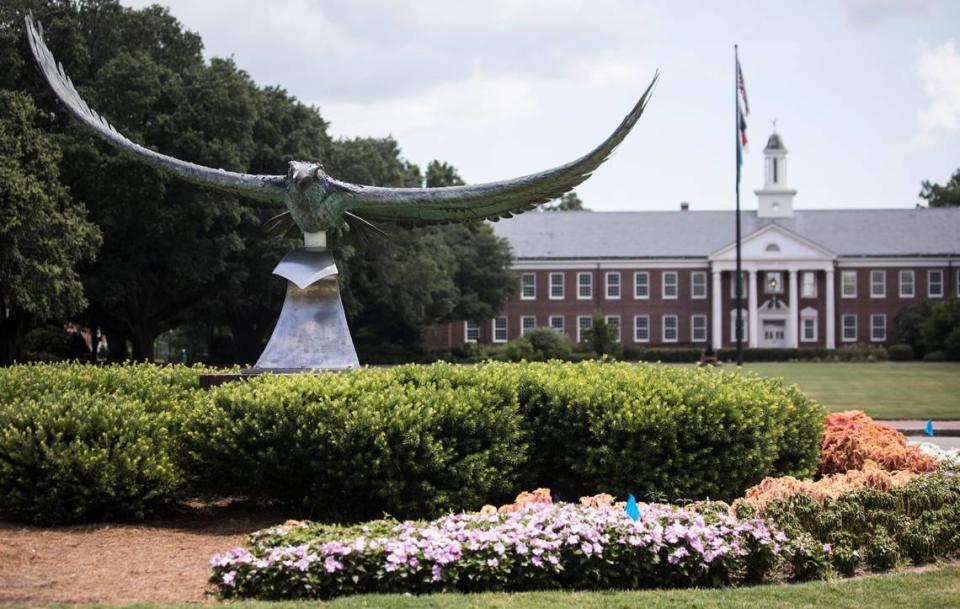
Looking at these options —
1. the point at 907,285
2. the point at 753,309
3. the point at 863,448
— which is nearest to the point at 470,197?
the point at 863,448

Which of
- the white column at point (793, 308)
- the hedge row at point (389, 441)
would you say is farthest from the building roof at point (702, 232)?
the hedge row at point (389, 441)

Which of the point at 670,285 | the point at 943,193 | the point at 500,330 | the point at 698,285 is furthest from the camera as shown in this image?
the point at 943,193

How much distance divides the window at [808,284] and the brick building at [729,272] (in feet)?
0.23

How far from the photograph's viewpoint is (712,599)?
7.20 metres

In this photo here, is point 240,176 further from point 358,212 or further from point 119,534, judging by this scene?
point 119,534

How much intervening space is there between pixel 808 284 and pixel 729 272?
5.68m

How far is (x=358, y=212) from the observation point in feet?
41.8

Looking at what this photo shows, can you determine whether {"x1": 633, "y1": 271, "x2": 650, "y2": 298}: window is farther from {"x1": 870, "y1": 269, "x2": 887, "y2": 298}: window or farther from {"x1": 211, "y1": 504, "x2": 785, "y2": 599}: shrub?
{"x1": 211, "y1": 504, "x2": 785, "y2": 599}: shrub

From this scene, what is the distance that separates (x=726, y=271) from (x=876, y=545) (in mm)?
73310

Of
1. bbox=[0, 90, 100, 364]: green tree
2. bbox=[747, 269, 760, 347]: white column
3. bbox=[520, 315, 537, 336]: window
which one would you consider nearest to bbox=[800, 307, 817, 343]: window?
bbox=[747, 269, 760, 347]: white column

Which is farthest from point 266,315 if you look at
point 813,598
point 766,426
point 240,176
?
point 813,598

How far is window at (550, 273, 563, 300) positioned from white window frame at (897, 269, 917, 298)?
77.9ft

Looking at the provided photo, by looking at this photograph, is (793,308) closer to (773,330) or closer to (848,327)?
(773,330)

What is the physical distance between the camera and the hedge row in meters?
9.75
